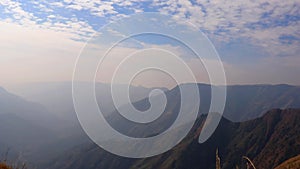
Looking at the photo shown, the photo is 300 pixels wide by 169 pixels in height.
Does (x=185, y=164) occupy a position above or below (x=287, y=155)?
below

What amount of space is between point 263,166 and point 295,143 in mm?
25007

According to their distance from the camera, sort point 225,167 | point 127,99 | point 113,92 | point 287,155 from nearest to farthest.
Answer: point 113,92 → point 127,99 → point 287,155 → point 225,167

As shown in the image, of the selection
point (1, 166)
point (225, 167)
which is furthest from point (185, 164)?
point (1, 166)

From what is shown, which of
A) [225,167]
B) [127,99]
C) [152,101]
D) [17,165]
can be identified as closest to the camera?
[17,165]

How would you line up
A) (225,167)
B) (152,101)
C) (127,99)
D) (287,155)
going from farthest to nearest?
(225,167), (287,155), (152,101), (127,99)

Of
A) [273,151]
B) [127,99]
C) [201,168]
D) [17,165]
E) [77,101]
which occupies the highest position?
[17,165]

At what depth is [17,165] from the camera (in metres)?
7.65

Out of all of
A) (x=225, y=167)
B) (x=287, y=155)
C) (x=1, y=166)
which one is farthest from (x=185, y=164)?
→ (x=1, y=166)

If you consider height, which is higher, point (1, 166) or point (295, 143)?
point (1, 166)

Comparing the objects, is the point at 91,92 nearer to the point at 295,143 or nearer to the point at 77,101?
the point at 77,101

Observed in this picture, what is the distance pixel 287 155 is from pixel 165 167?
69236 millimetres

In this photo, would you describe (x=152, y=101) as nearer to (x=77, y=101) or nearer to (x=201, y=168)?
(x=77, y=101)

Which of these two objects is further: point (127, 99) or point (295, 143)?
point (295, 143)

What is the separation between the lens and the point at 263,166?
183 metres
